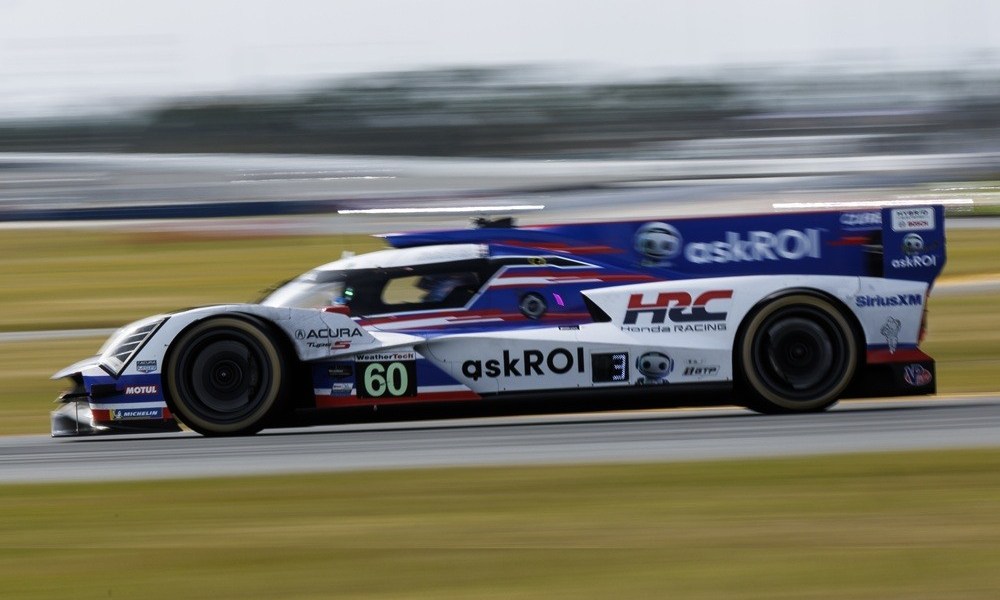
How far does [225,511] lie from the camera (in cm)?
591

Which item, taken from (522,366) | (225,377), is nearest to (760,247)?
(522,366)

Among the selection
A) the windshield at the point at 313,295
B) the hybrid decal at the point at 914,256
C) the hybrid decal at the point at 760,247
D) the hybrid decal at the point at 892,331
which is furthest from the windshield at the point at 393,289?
the hybrid decal at the point at 914,256

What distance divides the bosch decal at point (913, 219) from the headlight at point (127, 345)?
4762 millimetres

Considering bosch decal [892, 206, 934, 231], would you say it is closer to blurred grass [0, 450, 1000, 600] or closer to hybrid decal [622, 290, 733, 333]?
hybrid decal [622, 290, 733, 333]

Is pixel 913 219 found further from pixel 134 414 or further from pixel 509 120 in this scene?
pixel 509 120

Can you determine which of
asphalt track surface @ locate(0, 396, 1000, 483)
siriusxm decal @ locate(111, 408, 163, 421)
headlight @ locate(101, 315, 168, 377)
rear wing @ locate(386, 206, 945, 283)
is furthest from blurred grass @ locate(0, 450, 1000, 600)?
rear wing @ locate(386, 206, 945, 283)

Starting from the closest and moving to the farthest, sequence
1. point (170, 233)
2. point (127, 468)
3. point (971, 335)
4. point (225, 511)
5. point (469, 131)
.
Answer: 1. point (225, 511)
2. point (127, 468)
3. point (971, 335)
4. point (170, 233)
5. point (469, 131)

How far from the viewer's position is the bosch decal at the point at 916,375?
8398mm

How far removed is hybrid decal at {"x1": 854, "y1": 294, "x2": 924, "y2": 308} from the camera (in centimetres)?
844

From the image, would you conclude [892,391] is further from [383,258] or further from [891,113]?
[891,113]

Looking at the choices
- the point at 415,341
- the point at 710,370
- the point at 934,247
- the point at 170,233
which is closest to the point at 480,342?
the point at 415,341

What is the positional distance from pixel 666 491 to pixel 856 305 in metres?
2.98

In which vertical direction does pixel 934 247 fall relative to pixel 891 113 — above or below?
below

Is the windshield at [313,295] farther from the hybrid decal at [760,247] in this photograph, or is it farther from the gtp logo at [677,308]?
the hybrid decal at [760,247]
